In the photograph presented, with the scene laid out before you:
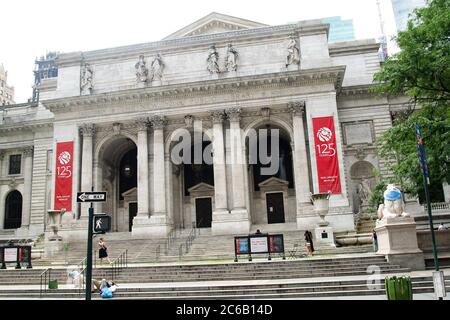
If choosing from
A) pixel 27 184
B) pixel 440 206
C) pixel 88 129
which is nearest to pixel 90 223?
pixel 88 129

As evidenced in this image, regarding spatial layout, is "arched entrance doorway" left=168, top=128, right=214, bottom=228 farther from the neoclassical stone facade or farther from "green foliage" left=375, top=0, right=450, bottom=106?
"green foliage" left=375, top=0, right=450, bottom=106

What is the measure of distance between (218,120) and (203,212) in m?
9.03

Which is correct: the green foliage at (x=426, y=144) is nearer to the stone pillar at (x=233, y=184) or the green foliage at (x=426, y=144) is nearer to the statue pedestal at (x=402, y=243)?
the statue pedestal at (x=402, y=243)

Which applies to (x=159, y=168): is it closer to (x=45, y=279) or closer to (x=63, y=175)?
(x=63, y=175)

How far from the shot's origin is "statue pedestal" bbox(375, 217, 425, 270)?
Result: 16.8 m

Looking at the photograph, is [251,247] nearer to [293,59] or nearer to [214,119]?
[214,119]

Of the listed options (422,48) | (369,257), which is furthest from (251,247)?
(422,48)

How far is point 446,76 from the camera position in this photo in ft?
62.7

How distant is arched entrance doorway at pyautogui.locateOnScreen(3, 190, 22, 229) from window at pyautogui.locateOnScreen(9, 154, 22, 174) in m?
2.15

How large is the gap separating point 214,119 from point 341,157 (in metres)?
10.5

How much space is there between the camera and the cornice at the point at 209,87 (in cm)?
3381


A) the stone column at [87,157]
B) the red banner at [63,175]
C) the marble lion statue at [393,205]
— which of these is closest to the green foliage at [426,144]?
the marble lion statue at [393,205]

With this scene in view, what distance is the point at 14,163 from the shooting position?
144ft

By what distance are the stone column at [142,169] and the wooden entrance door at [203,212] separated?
5.77 m
